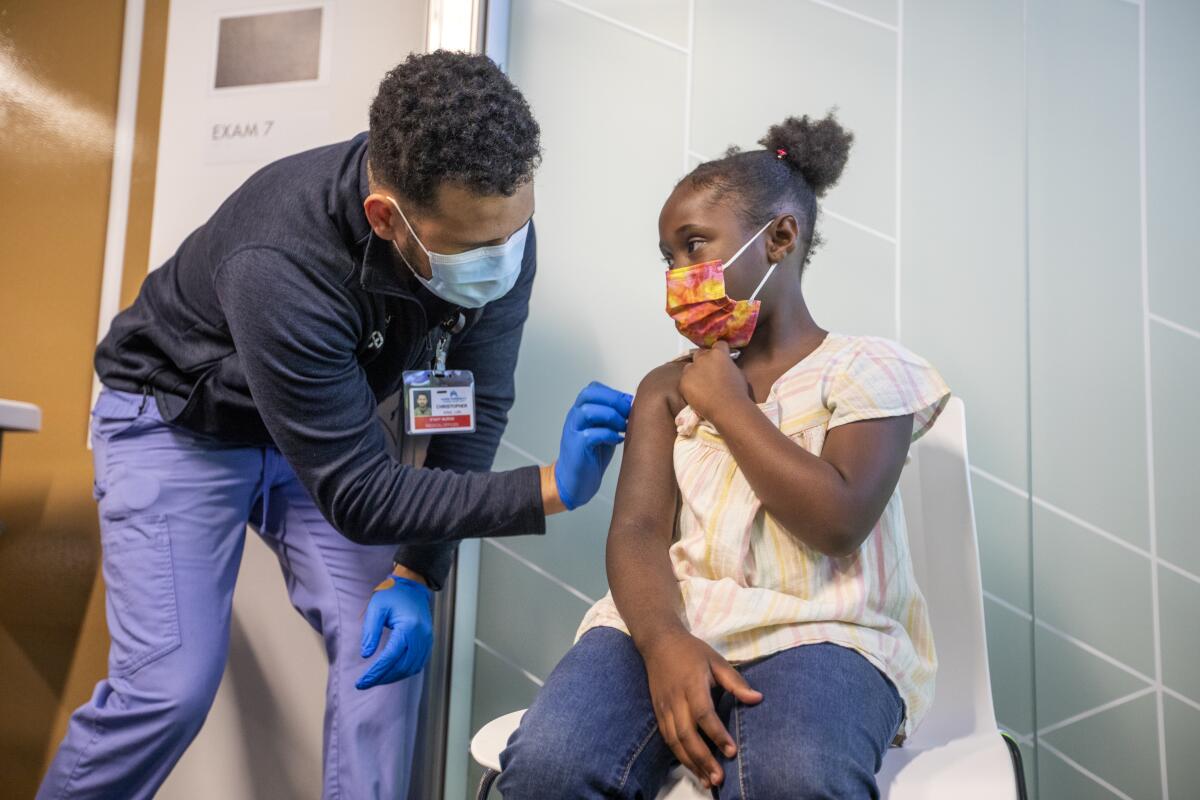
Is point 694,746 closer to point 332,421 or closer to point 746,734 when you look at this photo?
point 746,734

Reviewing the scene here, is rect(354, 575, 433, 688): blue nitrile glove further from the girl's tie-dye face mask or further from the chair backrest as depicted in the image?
the chair backrest

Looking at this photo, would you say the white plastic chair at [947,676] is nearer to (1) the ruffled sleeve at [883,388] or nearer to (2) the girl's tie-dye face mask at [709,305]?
(1) the ruffled sleeve at [883,388]

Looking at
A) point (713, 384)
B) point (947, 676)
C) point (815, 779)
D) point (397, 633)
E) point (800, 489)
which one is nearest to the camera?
point (815, 779)

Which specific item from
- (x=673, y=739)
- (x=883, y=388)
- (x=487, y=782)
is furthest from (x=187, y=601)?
(x=883, y=388)

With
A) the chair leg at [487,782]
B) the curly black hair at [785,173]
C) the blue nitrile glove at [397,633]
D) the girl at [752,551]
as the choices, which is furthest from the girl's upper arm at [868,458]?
the blue nitrile glove at [397,633]

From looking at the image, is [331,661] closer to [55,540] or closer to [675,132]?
[55,540]

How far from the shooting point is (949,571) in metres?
1.38

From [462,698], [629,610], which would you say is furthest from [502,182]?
[462,698]

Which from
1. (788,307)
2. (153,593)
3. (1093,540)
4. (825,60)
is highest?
(825,60)

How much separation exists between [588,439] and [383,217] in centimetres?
45

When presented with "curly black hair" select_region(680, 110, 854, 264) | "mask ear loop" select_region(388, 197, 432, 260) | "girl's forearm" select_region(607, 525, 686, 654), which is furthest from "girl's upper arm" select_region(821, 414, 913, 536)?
"mask ear loop" select_region(388, 197, 432, 260)

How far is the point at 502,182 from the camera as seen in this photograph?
129 centimetres

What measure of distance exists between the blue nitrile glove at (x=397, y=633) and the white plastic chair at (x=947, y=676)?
27cm

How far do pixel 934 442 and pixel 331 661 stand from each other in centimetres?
114
